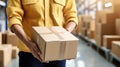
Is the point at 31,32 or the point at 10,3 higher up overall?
the point at 10,3

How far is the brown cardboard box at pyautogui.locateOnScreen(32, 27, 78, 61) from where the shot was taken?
1.28m

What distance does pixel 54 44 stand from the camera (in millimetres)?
1287

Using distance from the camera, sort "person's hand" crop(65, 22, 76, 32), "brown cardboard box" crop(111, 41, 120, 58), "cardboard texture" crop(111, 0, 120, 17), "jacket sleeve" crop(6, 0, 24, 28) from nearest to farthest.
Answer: "jacket sleeve" crop(6, 0, 24, 28) < "person's hand" crop(65, 22, 76, 32) < "brown cardboard box" crop(111, 41, 120, 58) < "cardboard texture" crop(111, 0, 120, 17)

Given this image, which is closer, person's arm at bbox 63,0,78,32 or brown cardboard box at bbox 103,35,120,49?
person's arm at bbox 63,0,78,32

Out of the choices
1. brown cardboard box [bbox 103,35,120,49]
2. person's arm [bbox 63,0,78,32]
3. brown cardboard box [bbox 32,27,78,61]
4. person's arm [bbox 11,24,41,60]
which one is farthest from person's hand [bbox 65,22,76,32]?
brown cardboard box [bbox 103,35,120,49]

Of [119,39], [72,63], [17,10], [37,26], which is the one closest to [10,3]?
[17,10]

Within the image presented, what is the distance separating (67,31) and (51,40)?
0.22 meters

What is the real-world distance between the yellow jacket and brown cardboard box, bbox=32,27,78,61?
0.30 ft

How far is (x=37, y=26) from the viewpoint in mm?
1496

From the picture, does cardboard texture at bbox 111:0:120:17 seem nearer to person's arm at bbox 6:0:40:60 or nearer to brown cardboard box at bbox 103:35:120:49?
brown cardboard box at bbox 103:35:120:49

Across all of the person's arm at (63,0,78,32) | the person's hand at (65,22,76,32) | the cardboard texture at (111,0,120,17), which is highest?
the cardboard texture at (111,0,120,17)

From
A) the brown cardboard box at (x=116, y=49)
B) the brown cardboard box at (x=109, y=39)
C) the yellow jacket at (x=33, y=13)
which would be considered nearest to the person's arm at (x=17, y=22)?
the yellow jacket at (x=33, y=13)

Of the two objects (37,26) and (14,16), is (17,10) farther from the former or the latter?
(37,26)

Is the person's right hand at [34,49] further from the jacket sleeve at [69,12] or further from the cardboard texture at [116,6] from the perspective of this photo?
the cardboard texture at [116,6]
